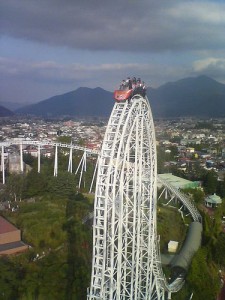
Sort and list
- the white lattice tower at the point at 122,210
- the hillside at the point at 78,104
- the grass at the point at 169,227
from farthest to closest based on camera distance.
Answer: the hillside at the point at 78,104
the grass at the point at 169,227
the white lattice tower at the point at 122,210

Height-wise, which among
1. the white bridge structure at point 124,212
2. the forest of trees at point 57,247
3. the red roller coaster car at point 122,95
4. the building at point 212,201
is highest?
the red roller coaster car at point 122,95

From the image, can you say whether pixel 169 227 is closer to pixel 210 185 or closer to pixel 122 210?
pixel 210 185

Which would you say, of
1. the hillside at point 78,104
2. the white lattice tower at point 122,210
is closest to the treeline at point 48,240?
→ the white lattice tower at point 122,210

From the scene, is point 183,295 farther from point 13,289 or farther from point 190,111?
point 190,111

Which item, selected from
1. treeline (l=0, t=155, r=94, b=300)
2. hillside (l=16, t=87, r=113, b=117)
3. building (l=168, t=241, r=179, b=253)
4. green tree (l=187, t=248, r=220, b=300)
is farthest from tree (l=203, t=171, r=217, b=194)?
hillside (l=16, t=87, r=113, b=117)

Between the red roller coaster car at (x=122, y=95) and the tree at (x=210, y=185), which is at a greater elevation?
the red roller coaster car at (x=122, y=95)

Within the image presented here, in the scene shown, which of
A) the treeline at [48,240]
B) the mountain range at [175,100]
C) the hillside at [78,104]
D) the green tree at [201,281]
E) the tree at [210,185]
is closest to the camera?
the treeline at [48,240]

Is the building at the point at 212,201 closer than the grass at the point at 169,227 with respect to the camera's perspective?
No

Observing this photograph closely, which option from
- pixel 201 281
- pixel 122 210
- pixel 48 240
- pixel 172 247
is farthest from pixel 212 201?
pixel 122 210

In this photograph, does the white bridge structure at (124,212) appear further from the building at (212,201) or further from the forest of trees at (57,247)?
the building at (212,201)
